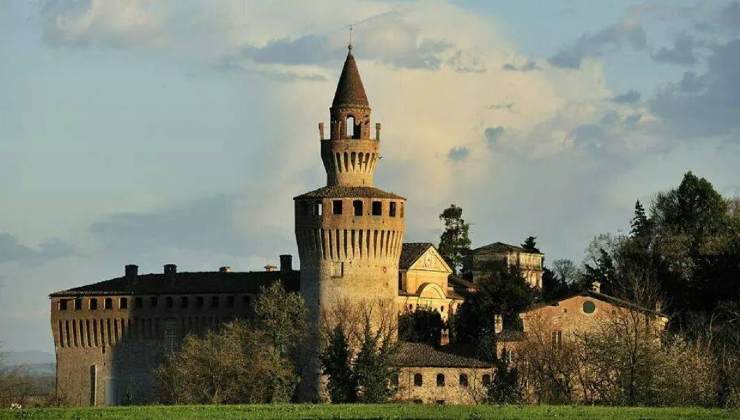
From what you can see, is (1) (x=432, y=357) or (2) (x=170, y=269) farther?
(2) (x=170, y=269)

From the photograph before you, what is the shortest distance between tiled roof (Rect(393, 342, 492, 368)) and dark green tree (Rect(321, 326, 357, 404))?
284 cm

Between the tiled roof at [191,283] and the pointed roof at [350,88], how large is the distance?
24.2ft

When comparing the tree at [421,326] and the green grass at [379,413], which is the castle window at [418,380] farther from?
the green grass at [379,413]

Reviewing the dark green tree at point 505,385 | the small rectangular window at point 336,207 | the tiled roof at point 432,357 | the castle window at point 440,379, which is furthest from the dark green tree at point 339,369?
the small rectangular window at point 336,207

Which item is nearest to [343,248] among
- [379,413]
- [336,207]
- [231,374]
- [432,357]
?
A: [336,207]

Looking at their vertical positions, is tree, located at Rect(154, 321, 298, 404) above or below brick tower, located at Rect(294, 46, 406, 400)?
below

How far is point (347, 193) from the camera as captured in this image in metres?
73.4

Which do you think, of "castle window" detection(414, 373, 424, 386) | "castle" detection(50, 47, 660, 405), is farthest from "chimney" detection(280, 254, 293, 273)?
"castle window" detection(414, 373, 424, 386)

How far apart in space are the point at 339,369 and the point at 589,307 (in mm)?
11612

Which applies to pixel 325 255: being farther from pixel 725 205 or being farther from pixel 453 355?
pixel 725 205

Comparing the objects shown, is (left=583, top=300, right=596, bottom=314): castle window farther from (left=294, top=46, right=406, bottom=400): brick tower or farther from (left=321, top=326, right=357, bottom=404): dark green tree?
(left=321, top=326, right=357, bottom=404): dark green tree

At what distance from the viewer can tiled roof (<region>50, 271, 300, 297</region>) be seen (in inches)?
3120

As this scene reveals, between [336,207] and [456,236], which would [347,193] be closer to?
[336,207]

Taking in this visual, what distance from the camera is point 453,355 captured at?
2857 inches
